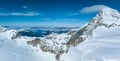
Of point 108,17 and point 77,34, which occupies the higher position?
A: point 108,17

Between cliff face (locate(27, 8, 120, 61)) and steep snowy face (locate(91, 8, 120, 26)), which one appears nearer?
cliff face (locate(27, 8, 120, 61))

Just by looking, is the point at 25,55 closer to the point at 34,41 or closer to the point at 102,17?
the point at 34,41

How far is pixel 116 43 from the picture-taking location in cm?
4753


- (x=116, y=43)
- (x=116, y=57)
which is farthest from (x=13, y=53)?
(x=116, y=57)

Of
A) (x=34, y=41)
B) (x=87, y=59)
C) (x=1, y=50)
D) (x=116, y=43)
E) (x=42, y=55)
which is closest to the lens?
(x=87, y=59)

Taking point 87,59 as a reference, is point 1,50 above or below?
below

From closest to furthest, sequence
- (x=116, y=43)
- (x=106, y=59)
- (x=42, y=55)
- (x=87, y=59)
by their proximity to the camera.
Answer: (x=106, y=59) < (x=87, y=59) < (x=116, y=43) < (x=42, y=55)

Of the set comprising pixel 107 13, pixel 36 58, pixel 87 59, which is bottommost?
pixel 36 58

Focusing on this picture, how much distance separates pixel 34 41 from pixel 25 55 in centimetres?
2119

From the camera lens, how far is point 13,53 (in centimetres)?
17650

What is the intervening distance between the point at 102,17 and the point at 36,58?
66343 mm

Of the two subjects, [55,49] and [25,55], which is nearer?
[55,49]

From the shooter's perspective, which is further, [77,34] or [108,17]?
[77,34]

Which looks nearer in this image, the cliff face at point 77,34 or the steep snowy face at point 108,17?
the cliff face at point 77,34
